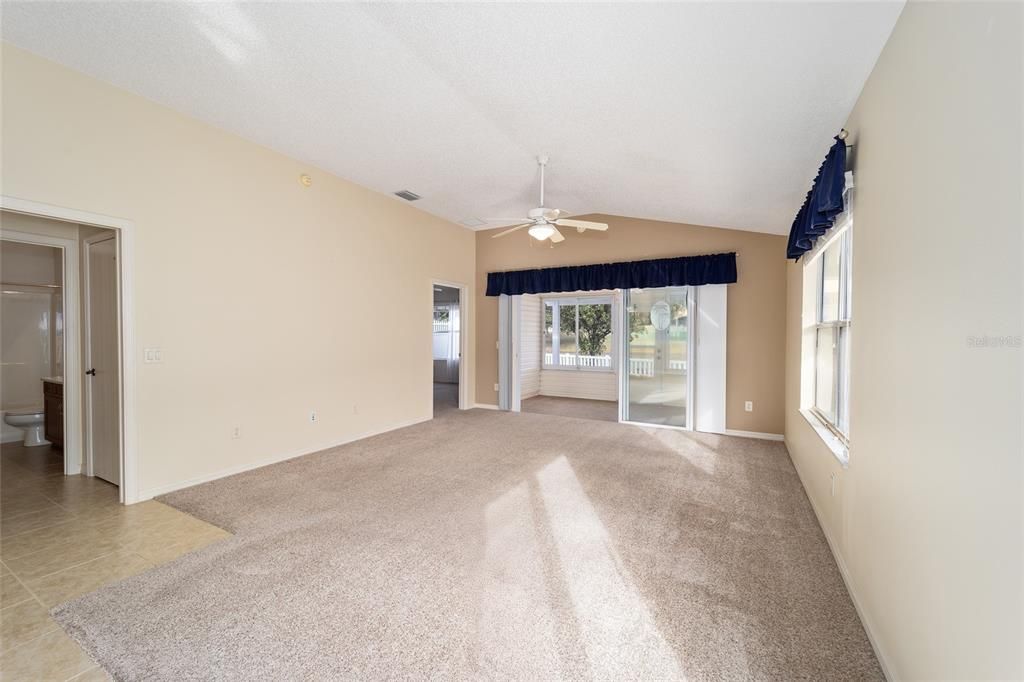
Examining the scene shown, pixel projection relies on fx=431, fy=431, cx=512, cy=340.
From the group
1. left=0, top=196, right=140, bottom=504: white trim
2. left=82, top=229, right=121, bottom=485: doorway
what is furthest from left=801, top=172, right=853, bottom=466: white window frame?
left=82, top=229, right=121, bottom=485: doorway

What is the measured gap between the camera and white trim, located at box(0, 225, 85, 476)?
3775 millimetres

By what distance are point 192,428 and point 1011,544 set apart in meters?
4.61

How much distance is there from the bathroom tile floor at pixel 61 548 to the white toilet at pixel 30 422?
0.94 m

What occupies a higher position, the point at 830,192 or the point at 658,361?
the point at 830,192

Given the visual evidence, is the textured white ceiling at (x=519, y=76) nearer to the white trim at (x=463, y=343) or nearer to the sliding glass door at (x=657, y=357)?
the sliding glass door at (x=657, y=357)

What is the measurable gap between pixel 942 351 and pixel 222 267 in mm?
4610

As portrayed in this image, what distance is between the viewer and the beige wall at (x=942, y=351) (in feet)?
3.30

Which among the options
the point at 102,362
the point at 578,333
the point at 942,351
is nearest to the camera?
the point at 942,351

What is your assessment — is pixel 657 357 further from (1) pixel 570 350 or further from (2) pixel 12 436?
(2) pixel 12 436

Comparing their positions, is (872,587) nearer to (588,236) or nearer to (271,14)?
(271,14)

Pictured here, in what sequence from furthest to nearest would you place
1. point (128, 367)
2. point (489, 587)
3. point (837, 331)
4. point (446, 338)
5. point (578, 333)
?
1. point (446, 338)
2. point (578, 333)
3. point (128, 367)
4. point (837, 331)
5. point (489, 587)

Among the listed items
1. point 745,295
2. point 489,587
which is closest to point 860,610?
point 489,587

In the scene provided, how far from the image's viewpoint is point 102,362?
3611 millimetres

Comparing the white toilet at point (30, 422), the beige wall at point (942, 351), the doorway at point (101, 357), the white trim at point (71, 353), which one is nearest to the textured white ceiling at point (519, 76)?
the beige wall at point (942, 351)
